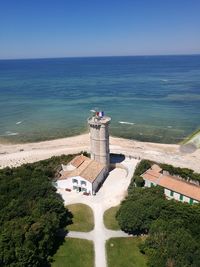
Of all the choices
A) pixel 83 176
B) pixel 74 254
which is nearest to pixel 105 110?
pixel 83 176

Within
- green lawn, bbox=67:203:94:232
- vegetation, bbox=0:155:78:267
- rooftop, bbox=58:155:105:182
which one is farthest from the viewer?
rooftop, bbox=58:155:105:182

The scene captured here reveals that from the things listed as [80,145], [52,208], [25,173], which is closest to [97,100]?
[80,145]

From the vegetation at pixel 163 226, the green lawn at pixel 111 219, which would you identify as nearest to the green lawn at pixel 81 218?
the green lawn at pixel 111 219

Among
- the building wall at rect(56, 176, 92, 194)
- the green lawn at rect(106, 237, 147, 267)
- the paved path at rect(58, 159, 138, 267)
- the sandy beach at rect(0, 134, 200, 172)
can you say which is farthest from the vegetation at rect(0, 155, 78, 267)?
the sandy beach at rect(0, 134, 200, 172)

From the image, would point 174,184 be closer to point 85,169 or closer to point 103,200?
point 103,200

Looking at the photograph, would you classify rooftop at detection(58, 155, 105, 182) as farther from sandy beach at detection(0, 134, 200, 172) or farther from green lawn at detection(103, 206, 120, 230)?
sandy beach at detection(0, 134, 200, 172)

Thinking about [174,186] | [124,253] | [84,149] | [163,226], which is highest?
[163,226]

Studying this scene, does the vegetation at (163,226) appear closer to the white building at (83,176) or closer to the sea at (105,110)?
the white building at (83,176)
